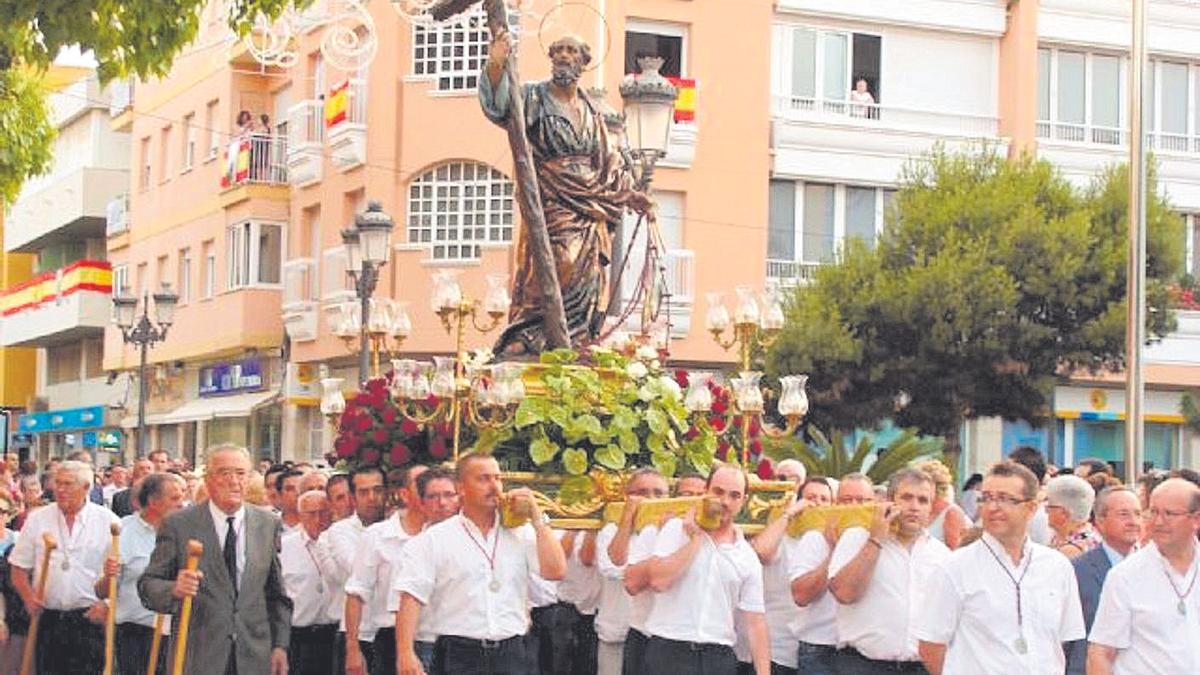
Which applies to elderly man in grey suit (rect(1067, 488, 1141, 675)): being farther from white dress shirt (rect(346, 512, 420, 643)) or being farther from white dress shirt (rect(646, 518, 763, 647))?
white dress shirt (rect(346, 512, 420, 643))

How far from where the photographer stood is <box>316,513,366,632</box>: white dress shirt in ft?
46.3

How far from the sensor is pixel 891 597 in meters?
11.6

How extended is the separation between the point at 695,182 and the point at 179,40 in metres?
25.9

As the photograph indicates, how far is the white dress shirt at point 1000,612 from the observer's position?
31.7ft

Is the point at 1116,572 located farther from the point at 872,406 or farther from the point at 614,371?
the point at 872,406

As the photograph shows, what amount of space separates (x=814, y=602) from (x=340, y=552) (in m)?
3.31

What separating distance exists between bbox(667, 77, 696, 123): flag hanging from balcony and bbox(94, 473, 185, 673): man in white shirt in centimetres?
2294

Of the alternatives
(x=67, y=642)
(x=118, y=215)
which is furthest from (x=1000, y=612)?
(x=118, y=215)

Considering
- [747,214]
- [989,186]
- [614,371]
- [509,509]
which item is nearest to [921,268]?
[989,186]

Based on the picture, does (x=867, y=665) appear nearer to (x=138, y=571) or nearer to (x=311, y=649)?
(x=311, y=649)

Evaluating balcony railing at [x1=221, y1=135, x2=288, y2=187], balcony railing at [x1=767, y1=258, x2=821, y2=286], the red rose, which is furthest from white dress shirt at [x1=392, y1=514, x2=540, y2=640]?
balcony railing at [x1=221, y1=135, x2=288, y2=187]

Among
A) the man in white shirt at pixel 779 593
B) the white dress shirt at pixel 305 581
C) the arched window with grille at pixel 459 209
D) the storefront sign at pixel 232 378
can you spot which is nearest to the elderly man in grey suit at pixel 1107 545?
the man in white shirt at pixel 779 593

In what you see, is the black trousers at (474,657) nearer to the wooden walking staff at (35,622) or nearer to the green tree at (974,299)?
the wooden walking staff at (35,622)

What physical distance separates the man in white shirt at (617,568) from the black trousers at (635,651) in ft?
0.89
